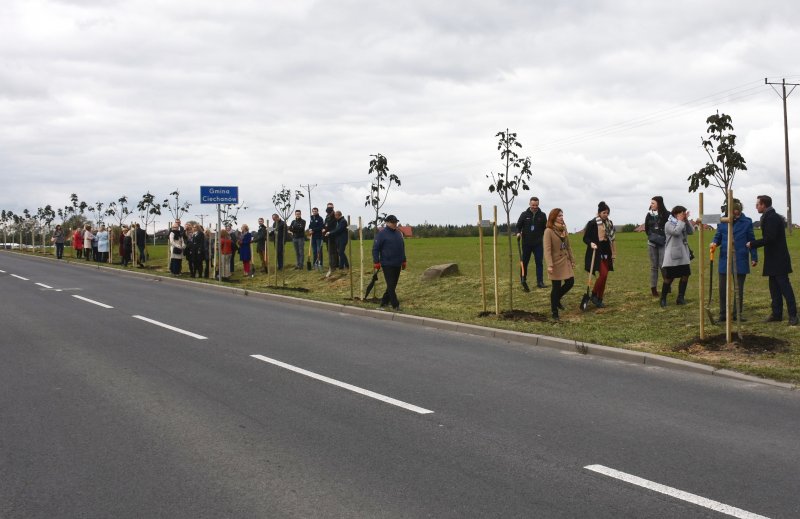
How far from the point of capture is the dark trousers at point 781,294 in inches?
419

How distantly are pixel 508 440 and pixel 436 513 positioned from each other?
159 cm

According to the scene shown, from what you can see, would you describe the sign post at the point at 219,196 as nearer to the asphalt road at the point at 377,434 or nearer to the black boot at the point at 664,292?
the asphalt road at the point at 377,434

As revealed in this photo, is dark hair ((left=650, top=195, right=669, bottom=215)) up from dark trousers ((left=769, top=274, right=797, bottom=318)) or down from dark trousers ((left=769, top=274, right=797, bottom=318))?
up

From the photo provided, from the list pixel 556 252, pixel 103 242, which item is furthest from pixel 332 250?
pixel 103 242

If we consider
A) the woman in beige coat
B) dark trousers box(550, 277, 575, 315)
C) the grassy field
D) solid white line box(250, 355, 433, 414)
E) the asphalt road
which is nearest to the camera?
the asphalt road

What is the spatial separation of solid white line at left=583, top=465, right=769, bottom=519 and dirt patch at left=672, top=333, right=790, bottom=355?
16.8 ft

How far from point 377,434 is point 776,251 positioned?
757 centimetres

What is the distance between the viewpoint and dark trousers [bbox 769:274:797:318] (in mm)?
10633

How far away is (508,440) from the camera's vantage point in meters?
5.68

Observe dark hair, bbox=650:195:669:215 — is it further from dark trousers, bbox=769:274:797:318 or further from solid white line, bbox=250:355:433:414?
solid white line, bbox=250:355:433:414

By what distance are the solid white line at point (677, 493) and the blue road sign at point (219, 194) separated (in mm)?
20005

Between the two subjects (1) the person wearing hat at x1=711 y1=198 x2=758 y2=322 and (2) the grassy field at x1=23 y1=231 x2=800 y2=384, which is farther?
(1) the person wearing hat at x1=711 y1=198 x2=758 y2=322

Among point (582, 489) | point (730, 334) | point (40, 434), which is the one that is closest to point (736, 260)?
point (730, 334)

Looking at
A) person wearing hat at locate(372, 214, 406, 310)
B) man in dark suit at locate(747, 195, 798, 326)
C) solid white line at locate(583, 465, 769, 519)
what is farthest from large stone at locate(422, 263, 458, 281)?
solid white line at locate(583, 465, 769, 519)
